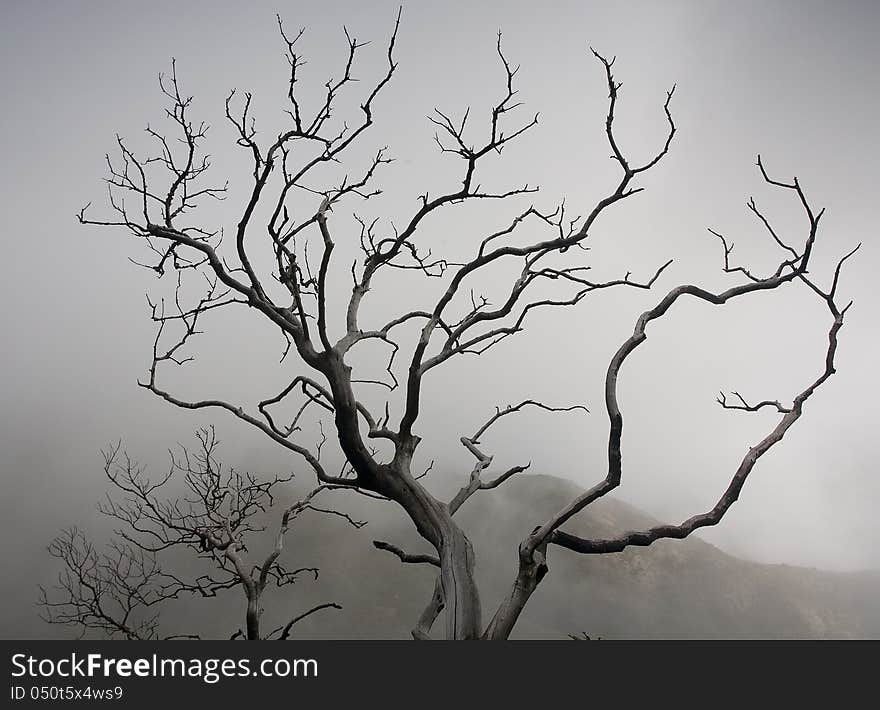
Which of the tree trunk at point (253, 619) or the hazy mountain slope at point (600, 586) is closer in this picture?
the tree trunk at point (253, 619)

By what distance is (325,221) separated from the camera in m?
4.38

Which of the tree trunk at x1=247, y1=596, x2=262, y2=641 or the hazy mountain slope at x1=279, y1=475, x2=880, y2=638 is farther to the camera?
the hazy mountain slope at x1=279, y1=475, x2=880, y2=638

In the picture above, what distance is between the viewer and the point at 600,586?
77812mm

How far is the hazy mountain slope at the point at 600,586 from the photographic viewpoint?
6118cm

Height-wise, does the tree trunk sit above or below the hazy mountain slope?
below

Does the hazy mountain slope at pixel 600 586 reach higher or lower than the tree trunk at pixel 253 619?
higher

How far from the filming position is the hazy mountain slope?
2409 inches

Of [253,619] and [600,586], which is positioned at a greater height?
[600,586]

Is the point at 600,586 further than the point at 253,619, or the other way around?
the point at 600,586
